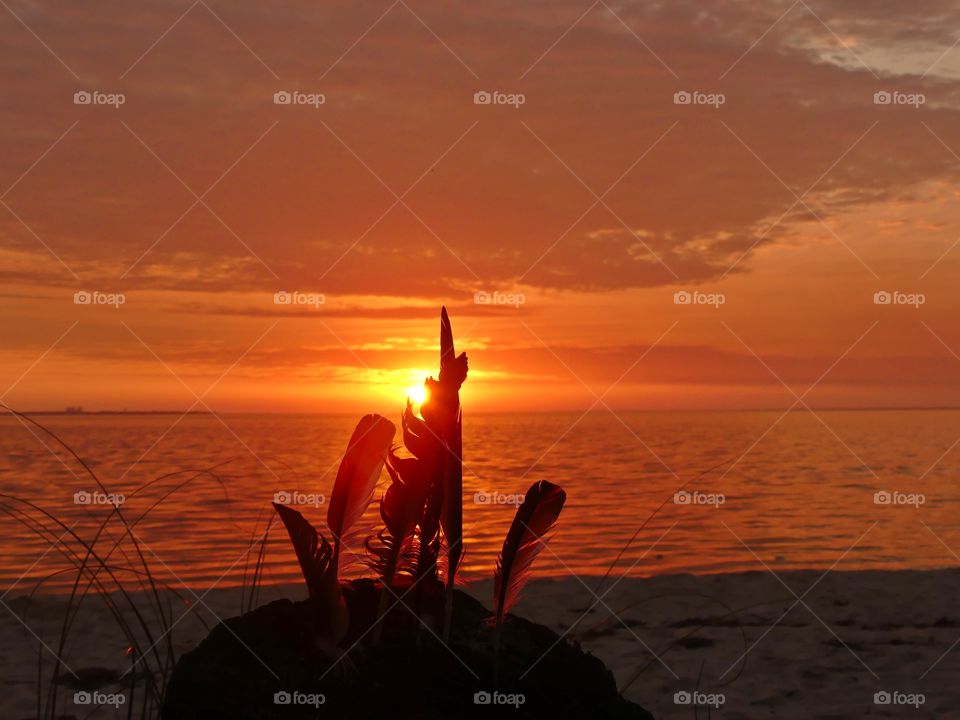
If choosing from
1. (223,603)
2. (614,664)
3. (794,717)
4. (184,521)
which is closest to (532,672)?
(794,717)

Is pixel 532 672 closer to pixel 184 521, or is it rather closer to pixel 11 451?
pixel 184 521

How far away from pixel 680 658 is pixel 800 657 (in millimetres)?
1018

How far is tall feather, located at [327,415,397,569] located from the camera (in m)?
5.24
